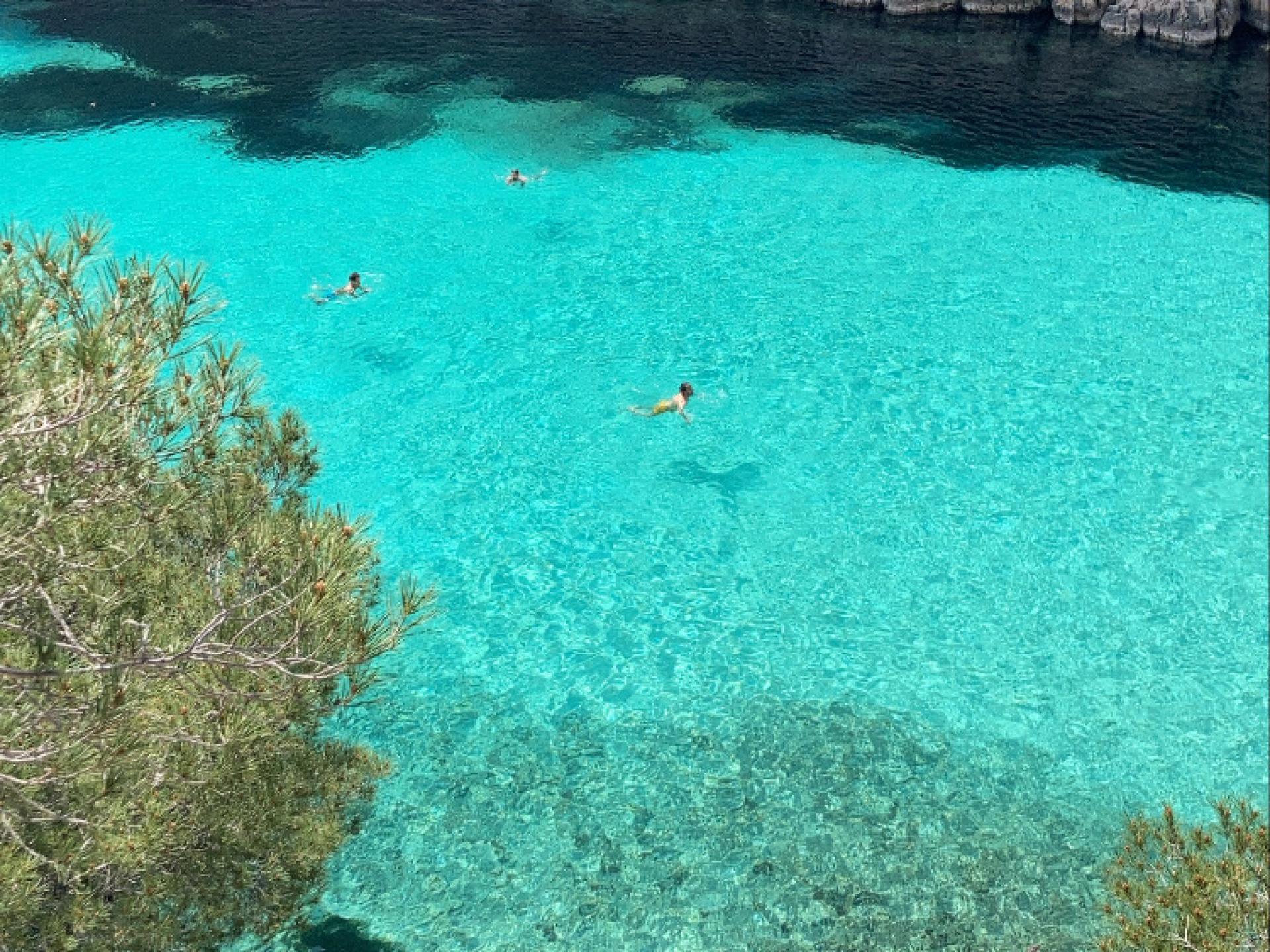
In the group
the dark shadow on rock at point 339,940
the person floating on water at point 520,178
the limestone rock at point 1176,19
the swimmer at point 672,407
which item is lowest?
the dark shadow on rock at point 339,940

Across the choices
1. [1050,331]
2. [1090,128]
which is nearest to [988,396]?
[1050,331]

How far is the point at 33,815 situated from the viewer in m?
5.28

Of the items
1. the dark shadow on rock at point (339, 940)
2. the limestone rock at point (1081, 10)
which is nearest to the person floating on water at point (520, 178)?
the limestone rock at point (1081, 10)

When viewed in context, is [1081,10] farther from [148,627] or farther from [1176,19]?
[148,627]

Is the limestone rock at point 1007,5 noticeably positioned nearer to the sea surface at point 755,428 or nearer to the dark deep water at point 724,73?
the dark deep water at point 724,73

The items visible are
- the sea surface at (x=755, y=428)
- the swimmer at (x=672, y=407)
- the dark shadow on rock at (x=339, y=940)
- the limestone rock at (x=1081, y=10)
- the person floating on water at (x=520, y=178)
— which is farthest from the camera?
the limestone rock at (x=1081, y=10)

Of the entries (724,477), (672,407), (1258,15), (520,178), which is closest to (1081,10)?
(1258,15)

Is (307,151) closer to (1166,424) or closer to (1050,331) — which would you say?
(1050,331)

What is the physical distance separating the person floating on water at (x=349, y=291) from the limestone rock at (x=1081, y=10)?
20.3m

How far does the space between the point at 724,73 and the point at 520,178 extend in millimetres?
8040

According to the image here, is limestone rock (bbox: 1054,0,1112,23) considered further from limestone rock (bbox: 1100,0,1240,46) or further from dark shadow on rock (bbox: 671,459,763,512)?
dark shadow on rock (bbox: 671,459,763,512)

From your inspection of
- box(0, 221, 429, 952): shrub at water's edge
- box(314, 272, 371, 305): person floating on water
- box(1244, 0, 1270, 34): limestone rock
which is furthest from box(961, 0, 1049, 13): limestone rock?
box(0, 221, 429, 952): shrub at water's edge

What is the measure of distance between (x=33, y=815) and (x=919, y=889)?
7210mm

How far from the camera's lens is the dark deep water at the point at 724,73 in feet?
77.6
